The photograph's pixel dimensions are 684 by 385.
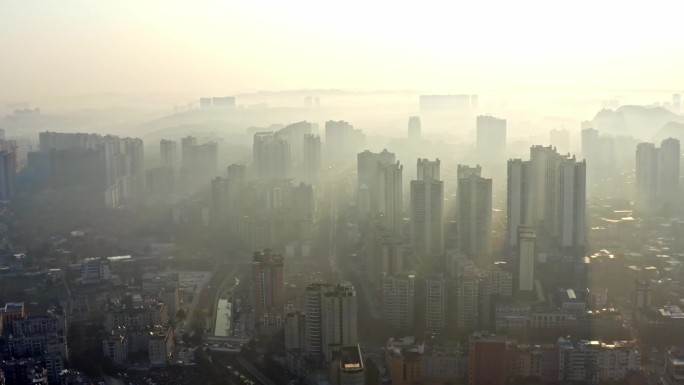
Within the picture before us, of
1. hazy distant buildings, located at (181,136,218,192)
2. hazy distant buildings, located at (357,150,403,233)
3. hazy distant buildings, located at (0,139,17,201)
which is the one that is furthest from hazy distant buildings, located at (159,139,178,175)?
hazy distant buildings, located at (357,150,403,233)

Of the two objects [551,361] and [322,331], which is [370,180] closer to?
[322,331]

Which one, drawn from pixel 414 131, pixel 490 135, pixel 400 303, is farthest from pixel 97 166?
pixel 400 303

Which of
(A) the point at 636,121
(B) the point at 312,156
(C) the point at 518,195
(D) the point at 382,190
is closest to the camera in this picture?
(C) the point at 518,195

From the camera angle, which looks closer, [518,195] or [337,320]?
[337,320]

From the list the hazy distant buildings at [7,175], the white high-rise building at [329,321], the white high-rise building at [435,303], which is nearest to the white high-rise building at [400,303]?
the white high-rise building at [435,303]

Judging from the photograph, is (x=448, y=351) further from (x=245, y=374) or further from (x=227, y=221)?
(x=227, y=221)

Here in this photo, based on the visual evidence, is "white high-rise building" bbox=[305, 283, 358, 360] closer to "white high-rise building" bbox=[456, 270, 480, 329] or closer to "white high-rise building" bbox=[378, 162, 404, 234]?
"white high-rise building" bbox=[456, 270, 480, 329]

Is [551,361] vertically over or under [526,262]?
under
